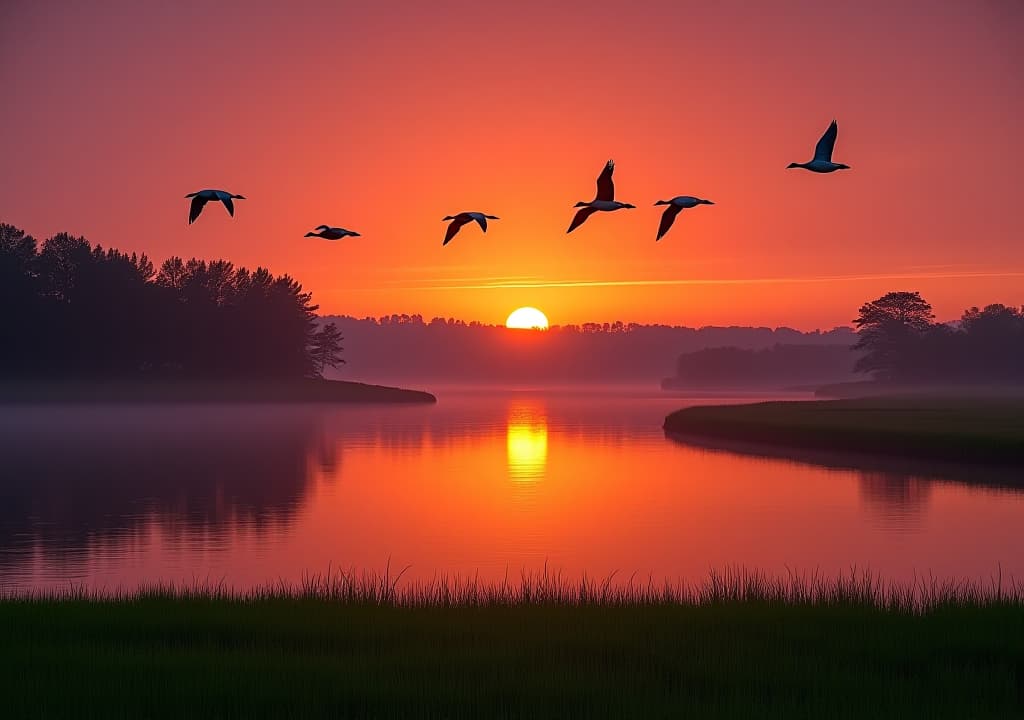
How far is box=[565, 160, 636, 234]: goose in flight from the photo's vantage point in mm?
14580

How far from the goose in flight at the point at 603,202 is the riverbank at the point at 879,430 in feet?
158

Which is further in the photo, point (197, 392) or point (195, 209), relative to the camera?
point (197, 392)

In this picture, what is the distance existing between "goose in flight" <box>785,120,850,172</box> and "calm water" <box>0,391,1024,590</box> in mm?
16927

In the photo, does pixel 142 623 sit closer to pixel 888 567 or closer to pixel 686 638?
pixel 686 638

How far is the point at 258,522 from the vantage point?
1661 inches

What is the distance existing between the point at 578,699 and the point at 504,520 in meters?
29.2

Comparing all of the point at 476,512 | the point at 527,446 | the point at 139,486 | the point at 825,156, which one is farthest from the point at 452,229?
the point at 527,446

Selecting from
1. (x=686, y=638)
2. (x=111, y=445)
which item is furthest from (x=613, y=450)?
(x=686, y=638)

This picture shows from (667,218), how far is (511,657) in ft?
21.1

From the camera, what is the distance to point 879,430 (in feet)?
228

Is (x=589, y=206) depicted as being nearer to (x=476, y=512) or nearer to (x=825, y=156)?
(x=825, y=156)

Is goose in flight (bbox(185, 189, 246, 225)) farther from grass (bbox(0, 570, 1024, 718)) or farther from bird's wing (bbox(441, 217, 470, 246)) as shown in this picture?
grass (bbox(0, 570, 1024, 718))

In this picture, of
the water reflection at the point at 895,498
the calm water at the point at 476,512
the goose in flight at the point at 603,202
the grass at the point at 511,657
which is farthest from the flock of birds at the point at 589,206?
the water reflection at the point at 895,498

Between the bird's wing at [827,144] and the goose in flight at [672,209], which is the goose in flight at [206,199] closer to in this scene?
the goose in flight at [672,209]
